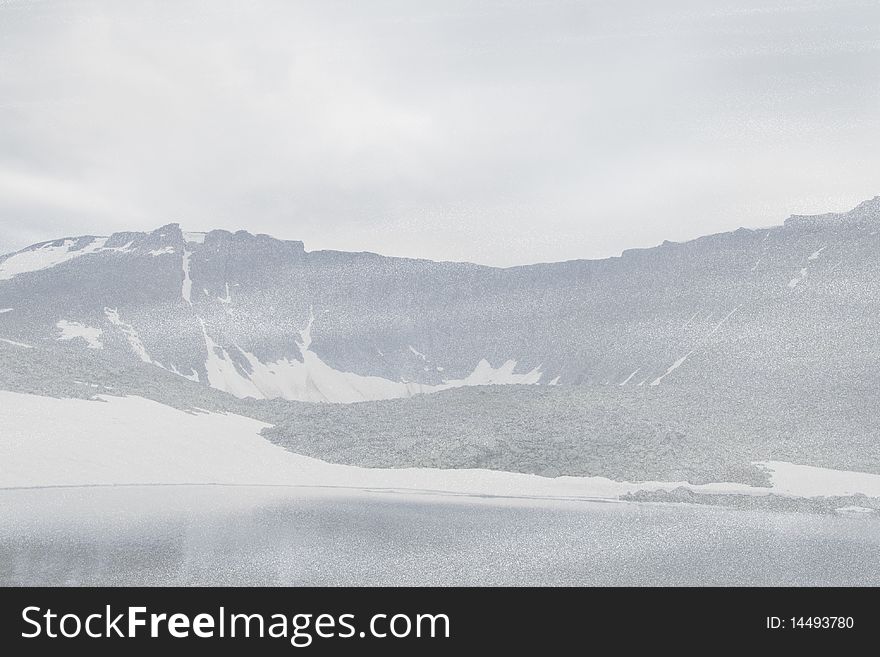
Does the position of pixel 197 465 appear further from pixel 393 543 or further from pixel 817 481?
pixel 817 481

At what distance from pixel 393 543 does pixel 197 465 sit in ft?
129

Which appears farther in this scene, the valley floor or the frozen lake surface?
the valley floor

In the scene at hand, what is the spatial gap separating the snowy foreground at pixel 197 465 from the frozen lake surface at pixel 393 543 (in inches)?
298

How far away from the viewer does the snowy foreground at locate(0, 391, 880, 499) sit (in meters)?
61.3

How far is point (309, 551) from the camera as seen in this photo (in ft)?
98.6

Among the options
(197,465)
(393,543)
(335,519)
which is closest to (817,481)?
(335,519)

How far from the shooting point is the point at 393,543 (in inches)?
1329

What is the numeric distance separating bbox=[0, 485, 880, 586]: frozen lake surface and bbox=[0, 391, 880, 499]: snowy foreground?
298 inches

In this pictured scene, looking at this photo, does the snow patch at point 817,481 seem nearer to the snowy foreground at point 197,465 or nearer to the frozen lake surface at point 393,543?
the snowy foreground at point 197,465

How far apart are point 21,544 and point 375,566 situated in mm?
13042

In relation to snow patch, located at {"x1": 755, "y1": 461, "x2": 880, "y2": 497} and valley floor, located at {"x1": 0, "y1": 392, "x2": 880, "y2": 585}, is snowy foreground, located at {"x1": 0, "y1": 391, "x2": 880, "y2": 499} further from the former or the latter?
valley floor, located at {"x1": 0, "y1": 392, "x2": 880, "y2": 585}

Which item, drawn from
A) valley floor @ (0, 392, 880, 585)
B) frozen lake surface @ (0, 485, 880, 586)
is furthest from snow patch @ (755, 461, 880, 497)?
frozen lake surface @ (0, 485, 880, 586)

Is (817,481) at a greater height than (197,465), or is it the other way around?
(197,465)

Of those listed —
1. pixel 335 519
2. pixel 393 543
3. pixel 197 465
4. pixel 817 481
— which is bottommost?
pixel 393 543
